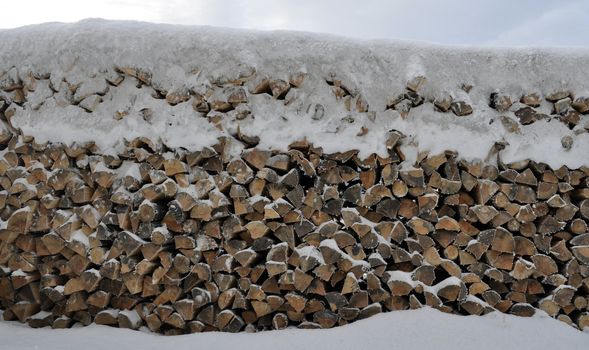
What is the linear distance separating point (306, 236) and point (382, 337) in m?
0.81

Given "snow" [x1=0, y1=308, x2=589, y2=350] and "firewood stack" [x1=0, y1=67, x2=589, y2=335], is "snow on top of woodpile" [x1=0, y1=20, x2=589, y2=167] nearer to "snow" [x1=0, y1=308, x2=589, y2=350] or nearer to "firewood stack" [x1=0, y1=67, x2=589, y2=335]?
"firewood stack" [x1=0, y1=67, x2=589, y2=335]

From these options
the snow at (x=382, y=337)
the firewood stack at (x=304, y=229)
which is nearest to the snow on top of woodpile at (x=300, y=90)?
the firewood stack at (x=304, y=229)

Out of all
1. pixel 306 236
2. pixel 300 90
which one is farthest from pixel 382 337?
pixel 300 90

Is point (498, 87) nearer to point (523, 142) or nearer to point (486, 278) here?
point (523, 142)

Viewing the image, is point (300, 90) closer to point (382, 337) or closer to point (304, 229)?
point (304, 229)

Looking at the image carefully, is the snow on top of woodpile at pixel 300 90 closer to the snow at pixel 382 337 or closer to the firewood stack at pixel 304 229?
the firewood stack at pixel 304 229

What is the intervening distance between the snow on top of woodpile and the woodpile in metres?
0.08

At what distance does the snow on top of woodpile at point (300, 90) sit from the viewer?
3.12 meters

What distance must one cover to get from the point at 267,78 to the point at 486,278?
2.07 metres

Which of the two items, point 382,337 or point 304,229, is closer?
point 382,337

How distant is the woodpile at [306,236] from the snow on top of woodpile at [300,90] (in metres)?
0.08

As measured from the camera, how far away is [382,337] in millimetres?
2945

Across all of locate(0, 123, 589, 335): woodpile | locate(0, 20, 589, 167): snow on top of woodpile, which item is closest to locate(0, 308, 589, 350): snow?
locate(0, 123, 589, 335): woodpile

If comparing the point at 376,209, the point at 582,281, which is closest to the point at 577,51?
the point at 582,281
